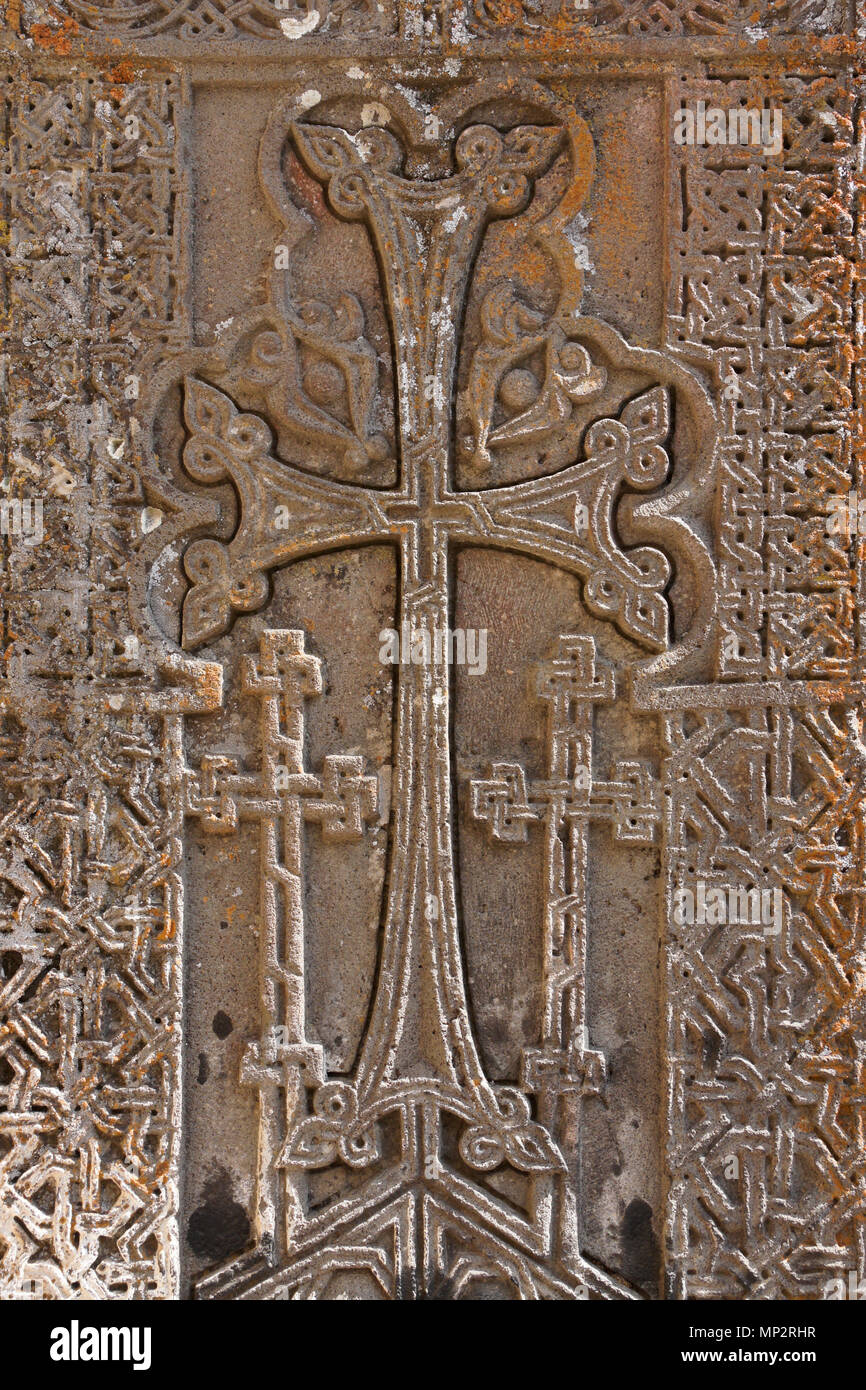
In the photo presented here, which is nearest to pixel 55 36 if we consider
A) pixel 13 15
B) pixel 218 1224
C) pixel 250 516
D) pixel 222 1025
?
pixel 13 15

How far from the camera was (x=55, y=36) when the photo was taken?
318 centimetres

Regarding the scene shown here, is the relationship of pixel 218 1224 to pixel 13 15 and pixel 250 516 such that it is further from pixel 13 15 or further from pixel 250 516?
pixel 13 15

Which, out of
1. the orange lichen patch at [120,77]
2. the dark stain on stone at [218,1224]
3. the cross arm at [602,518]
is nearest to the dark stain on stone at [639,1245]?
the dark stain on stone at [218,1224]

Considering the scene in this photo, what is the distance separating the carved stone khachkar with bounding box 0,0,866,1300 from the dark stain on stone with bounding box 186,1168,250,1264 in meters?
0.01

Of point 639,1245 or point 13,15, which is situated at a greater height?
point 13,15

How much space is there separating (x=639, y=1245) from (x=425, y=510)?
6.47 feet

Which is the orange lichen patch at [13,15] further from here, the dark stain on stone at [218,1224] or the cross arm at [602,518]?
the dark stain on stone at [218,1224]

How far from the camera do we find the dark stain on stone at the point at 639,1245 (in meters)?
3.06

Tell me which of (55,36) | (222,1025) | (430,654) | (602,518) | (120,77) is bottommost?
(222,1025)

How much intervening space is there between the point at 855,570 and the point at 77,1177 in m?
2.53

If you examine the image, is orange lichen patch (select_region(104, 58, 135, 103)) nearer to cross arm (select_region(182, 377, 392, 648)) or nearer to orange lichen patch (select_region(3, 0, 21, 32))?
orange lichen patch (select_region(3, 0, 21, 32))

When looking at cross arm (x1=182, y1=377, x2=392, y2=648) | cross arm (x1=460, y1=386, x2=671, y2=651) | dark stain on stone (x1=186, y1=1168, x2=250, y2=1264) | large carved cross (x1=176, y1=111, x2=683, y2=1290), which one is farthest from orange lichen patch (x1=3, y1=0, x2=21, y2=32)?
dark stain on stone (x1=186, y1=1168, x2=250, y2=1264)

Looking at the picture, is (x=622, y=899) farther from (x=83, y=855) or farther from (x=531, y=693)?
(x=83, y=855)

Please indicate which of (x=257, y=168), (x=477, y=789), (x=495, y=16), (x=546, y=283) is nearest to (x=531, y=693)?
(x=477, y=789)
